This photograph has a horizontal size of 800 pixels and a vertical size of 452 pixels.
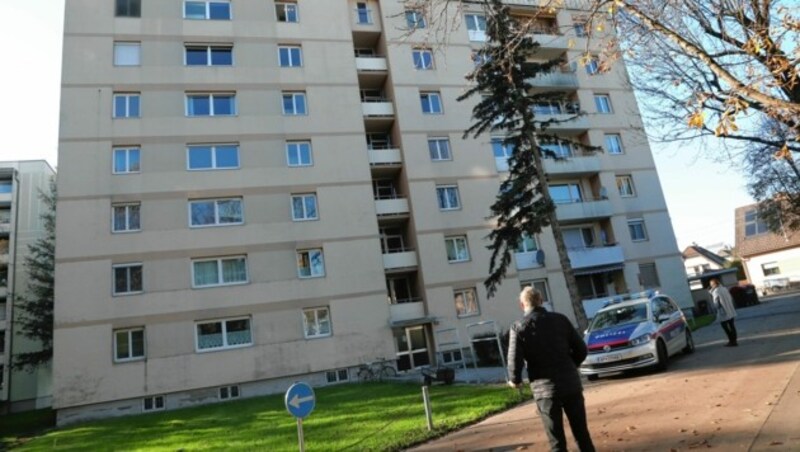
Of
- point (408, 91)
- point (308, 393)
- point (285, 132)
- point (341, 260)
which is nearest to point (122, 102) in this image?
point (285, 132)

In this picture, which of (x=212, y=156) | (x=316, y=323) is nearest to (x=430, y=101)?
(x=212, y=156)

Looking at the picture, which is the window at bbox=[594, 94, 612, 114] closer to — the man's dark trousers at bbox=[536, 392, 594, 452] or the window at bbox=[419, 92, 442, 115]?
the window at bbox=[419, 92, 442, 115]

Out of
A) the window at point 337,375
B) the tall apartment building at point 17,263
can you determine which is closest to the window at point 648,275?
the window at point 337,375

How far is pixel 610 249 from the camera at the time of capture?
1163 inches

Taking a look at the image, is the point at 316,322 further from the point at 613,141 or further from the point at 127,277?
the point at 613,141

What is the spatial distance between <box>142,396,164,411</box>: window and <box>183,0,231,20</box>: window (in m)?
18.1

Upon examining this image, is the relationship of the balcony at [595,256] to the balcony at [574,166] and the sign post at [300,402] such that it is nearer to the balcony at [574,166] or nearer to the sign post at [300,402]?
the balcony at [574,166]

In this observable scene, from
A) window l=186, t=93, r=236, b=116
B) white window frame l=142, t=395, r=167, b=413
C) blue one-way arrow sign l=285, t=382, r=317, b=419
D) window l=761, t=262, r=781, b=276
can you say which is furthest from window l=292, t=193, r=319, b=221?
window l=761, t=262, r=781, b=276

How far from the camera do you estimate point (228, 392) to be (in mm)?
21172

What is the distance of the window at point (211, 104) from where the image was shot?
24281 mm

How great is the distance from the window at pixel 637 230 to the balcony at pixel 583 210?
2.17 metres

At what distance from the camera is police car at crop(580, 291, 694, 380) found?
38.8ft

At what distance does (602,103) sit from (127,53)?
2799 cm

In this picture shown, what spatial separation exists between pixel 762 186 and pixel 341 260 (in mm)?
24346
